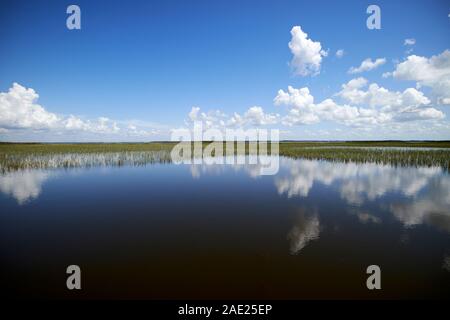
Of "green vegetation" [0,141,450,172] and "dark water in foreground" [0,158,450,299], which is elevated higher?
"green vegetation" [0,141,450,172]

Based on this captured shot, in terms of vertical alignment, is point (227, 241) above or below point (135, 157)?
below

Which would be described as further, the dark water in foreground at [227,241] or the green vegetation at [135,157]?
the green vegetation at [135,157]

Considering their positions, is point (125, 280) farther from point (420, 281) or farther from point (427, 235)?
point (427, 235)

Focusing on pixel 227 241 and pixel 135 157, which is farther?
pixel 135 157

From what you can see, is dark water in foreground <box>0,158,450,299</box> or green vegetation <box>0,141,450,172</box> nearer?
dark water in foreground <box>0,158,450,299</box>

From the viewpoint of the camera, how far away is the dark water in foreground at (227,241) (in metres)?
4.95

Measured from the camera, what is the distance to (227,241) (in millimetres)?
7031

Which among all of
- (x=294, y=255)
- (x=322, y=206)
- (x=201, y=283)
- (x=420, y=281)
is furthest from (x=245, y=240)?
(x=322, y=206)

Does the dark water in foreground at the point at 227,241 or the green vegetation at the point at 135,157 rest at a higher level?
the green vegetation at the point at 135,157

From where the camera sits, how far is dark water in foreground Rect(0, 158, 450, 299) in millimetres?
4945
